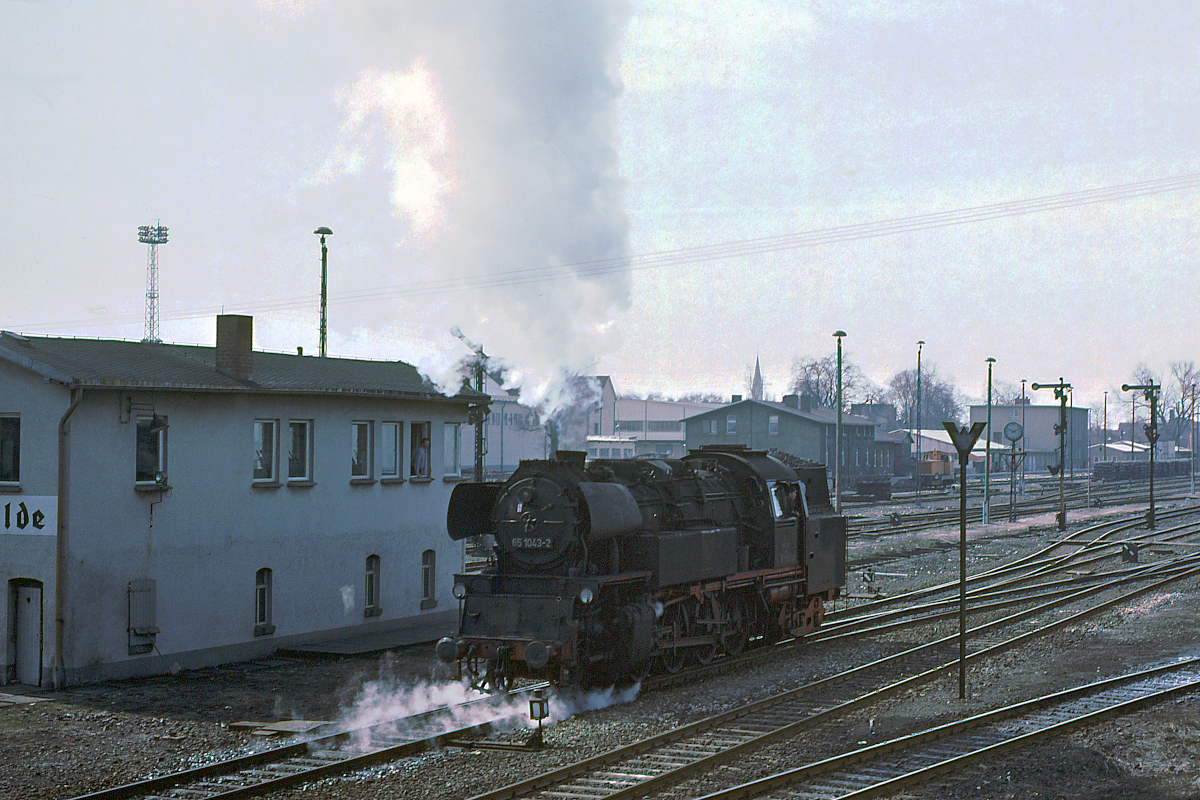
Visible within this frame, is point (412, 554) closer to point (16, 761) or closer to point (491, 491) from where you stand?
point (491, 491)

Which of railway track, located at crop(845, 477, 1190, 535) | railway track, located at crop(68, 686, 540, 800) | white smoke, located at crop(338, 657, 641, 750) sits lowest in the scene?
Result: railway track, located at crop(845, 477, 1190, 535)

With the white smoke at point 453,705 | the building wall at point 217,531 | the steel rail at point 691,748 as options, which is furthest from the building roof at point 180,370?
the steel rail at point 691,748

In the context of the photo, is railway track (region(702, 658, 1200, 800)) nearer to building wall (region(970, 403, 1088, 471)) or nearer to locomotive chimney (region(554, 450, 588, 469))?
locomotive chimney (region(554, 450, 588, 469))

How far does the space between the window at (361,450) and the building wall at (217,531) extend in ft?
0.51

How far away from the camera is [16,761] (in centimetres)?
1315

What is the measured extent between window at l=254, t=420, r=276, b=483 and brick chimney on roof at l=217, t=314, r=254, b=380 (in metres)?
1.00

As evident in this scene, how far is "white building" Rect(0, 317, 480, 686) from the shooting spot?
17953mm

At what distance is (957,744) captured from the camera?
1299 cm

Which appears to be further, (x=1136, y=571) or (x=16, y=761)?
(x=1136, y=571)

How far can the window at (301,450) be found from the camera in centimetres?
2161

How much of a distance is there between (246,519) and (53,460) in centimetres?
361

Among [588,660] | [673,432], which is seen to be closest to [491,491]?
[588,660]

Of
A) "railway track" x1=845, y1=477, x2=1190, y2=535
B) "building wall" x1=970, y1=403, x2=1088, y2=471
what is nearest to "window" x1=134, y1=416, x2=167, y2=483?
"railway track" x1=845, y1=477, x2=1190, y2=535

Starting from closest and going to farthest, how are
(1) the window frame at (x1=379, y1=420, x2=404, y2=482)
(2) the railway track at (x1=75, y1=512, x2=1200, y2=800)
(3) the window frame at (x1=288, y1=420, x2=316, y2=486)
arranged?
(2) the railway track at (x1=75, y1=512, x2=1200, y2=800) → (3) the window frame at (x1=288, y1=420, x2=316, y2=486) → (1) the window frame at (x1=379, y1=420, x2=404, y2=482)
